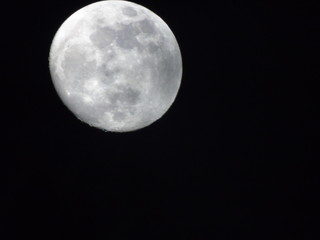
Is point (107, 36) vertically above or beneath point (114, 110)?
above

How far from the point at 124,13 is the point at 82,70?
106 centimetres

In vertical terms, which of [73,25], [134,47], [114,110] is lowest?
[114,110]

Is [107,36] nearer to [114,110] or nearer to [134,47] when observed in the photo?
[134,47]

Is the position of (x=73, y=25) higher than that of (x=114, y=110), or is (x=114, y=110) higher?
(x=73, y=25)

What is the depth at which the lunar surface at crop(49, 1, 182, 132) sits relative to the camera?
688 cm

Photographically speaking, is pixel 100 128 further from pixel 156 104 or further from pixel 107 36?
pixel 107 36

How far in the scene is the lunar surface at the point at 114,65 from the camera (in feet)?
22.6

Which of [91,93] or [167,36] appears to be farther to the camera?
[167,36]

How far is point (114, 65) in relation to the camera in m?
6.88

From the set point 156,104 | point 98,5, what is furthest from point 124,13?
point 156,104

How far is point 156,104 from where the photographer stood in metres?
7.37

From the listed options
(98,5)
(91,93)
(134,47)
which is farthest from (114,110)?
(98,5)

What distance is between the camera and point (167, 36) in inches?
297

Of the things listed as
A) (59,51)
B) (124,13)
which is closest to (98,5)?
(124,13)
